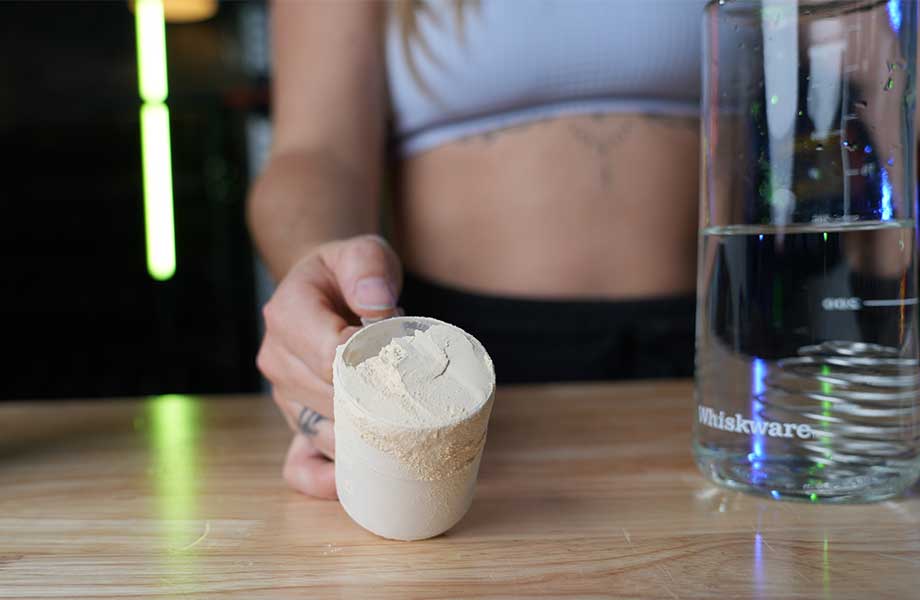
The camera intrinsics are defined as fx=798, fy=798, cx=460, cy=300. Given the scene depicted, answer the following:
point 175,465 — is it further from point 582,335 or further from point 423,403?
point 582,335

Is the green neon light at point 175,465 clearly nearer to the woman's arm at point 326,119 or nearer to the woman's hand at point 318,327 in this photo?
the woman's hand at point 318,327

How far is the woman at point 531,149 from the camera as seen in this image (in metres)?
1.01

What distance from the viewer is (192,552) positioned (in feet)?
1.44

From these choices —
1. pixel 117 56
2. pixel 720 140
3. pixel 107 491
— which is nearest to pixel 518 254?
pixel 720 140

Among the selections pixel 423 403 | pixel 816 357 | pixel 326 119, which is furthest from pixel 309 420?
pixel 326 119

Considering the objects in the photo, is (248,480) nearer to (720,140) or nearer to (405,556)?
(405,556)

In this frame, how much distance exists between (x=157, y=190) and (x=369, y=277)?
106 inches

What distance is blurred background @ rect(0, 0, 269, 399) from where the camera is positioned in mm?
2891

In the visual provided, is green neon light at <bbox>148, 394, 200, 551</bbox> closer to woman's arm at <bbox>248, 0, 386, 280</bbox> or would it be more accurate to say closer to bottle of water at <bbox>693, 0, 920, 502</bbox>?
woman's arm at <bbox>248, 0, 386, 280</bbox>

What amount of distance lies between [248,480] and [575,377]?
0.59 metres

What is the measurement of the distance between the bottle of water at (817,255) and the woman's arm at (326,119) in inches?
18.7

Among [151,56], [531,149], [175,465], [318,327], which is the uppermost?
[151,56]

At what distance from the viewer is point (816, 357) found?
54cm

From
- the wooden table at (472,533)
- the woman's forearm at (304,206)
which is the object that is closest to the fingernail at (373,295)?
the wooden table at (472,533)
